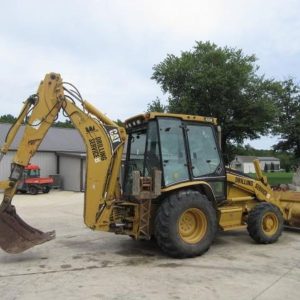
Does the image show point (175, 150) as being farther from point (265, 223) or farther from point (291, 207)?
point (291, 207)

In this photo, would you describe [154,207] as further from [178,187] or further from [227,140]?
[227,140]

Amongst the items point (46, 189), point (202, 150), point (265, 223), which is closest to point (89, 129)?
point (202, 150)

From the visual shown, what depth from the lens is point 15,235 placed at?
331 inches

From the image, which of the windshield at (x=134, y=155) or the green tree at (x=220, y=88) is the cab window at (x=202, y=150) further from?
the green tree at (x=220, y=88)

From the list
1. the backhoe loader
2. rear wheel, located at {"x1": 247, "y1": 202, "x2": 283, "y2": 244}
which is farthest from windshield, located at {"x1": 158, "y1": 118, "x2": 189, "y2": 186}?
rear wheel, located at {"x1": 247, "y1": 202, "x2": 283, "y2": 244}

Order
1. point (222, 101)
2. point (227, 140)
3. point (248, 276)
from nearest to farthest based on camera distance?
point (248, 276), point (222, 101), point (227, 140)

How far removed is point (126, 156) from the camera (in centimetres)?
1004

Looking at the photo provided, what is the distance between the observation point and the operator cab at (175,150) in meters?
8.98

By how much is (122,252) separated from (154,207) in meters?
1.15

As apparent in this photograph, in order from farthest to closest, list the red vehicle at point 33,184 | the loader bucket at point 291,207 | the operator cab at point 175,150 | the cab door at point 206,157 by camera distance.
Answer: the red vehicle at point 33,184 < the loader bucket at point 291,207 < the cab door at point 206,157 < the operator cab at point 175,150

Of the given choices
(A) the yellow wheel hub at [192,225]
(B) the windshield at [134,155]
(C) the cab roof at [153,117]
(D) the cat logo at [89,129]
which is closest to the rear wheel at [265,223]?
(A) the yellow wheel hub at [192,225]

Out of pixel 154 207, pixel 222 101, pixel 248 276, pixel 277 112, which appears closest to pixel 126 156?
pixel 154 207

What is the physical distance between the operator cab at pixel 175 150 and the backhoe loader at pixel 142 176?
2cm

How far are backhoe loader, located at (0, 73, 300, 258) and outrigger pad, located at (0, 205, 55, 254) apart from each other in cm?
2
